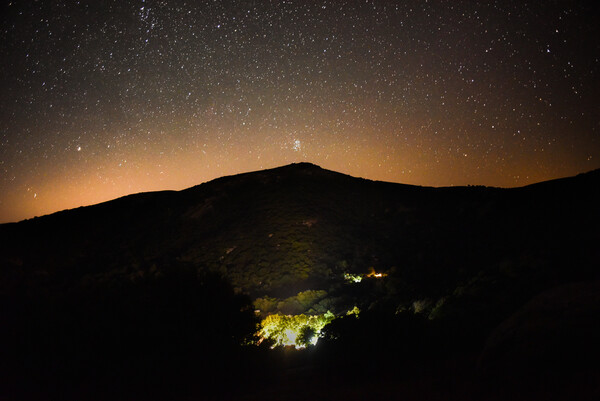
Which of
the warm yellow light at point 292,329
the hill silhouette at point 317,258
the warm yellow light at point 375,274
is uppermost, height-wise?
the hill silhouette at point 317,258

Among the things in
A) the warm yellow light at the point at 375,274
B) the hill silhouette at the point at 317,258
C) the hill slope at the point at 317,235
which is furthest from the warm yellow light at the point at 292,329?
the warm yellow light at the point at 375,274

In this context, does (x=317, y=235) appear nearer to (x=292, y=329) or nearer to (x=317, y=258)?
(x=317, y=258)

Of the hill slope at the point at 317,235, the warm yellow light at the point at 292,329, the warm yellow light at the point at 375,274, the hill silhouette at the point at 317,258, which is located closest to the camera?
the hill silhouette at the point at 317,258

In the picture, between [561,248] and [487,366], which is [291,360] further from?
[561,248]

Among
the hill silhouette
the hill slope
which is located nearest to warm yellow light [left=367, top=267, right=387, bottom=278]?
the hill silhouette

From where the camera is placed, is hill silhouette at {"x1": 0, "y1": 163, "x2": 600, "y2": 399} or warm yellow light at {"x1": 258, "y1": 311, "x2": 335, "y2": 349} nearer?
hill silhouette at {"x1": 0, "y1": 163, "x2": 600, "y2": 399}

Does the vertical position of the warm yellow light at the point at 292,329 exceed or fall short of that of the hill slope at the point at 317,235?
it falls short

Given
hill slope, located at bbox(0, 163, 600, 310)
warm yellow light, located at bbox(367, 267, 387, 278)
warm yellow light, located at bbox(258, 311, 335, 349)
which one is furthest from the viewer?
warm yellow light, located at bbox(367, 267, 387, 278)

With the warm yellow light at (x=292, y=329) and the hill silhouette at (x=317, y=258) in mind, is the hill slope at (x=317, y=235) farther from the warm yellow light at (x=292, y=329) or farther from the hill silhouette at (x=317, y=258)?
the warm yellow light at (x=292, y=329)

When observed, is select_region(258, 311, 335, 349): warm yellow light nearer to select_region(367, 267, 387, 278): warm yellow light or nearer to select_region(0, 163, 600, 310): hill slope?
select_region(0, 163, 600, 310): hill slope

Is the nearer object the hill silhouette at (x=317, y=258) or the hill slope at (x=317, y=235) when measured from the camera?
the hill silhouette at (x=317, y=258)
